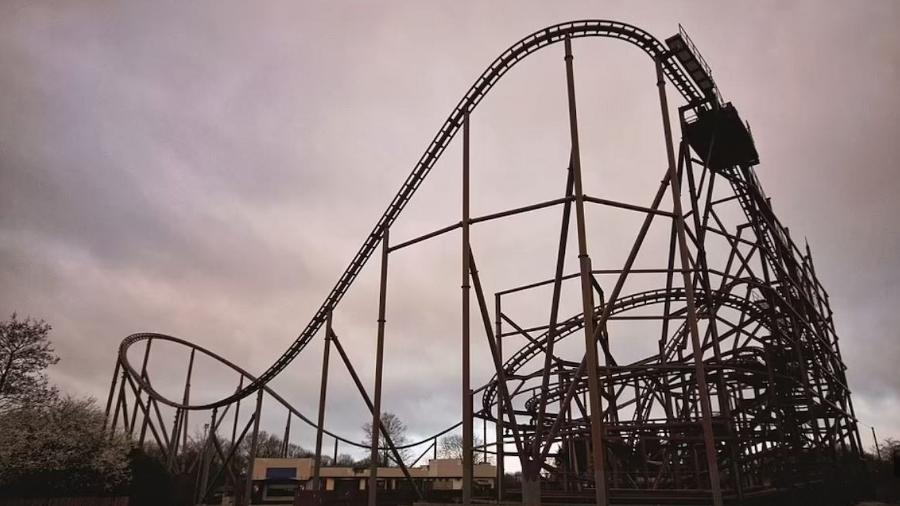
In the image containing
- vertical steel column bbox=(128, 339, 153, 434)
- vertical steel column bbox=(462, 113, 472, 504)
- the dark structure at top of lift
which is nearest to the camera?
vertical steel column bbox=(462, 113, 472, 504)

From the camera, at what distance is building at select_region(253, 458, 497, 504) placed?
38.8m

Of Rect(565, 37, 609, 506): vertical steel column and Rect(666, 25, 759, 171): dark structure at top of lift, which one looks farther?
Rect(666, 25, 759, 171): dark structure at top of lift

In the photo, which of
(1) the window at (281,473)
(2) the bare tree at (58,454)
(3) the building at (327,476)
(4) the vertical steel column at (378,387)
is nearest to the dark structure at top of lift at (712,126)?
(4) the vertical steel column at (378,387)

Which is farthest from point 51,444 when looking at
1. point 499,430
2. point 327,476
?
point 327,476

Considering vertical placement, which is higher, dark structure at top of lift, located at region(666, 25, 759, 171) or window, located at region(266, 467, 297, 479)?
dark structure at top of lift, located at region(666, 25, 759, 171)

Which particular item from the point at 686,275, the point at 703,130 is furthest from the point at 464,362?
the point at 703,130

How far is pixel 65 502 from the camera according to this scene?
16.6 metres

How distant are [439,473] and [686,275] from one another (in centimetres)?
3328

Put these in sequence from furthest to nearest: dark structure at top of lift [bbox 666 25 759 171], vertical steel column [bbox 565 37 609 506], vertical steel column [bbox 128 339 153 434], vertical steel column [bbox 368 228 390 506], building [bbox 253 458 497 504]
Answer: building [bbox 253 458 497 504] < vertical steel column [bbox 128 339 153 434] < dark structure at top of lift [bbox 666 25 759 171] < vertical steel column [bbox 368 228 390 506] < vertical steel column [bbox 565 37 609 506]

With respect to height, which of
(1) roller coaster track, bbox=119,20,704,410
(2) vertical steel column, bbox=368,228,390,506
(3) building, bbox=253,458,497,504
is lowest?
(3) building, bbox=253,458,497,504

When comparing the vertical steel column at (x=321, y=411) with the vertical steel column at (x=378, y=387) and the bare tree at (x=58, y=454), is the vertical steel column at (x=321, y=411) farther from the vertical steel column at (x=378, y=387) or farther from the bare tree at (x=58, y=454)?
the bare tree at (x=58, y=454)

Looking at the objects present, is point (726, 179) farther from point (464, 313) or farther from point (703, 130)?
point (464, 313)

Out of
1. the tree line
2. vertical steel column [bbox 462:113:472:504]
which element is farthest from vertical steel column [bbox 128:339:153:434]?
vertical steel column [bbox 462:113:472:504]

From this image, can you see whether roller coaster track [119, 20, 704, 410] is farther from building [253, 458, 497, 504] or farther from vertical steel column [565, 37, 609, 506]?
building [253, 458, 497, 504]
